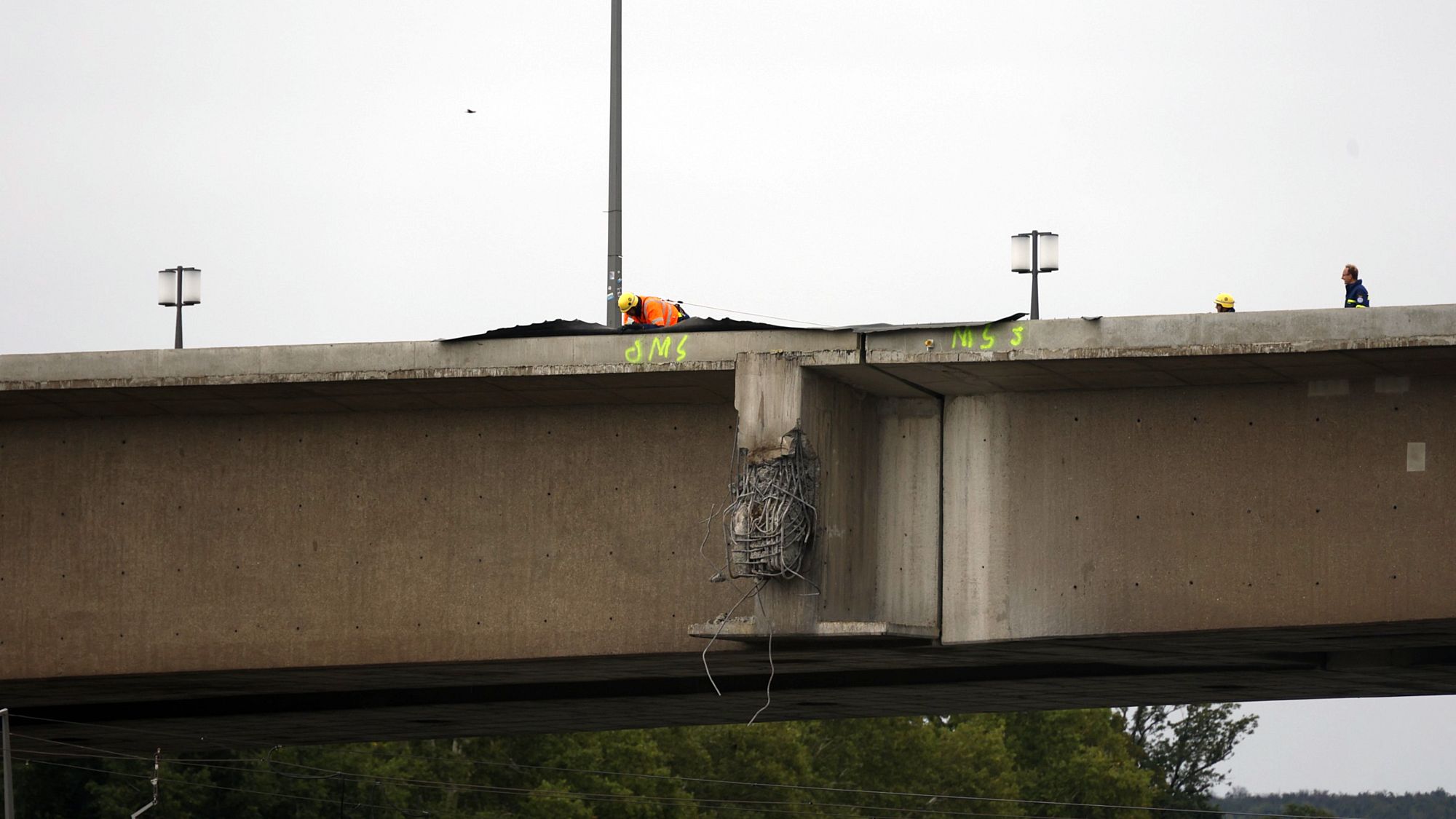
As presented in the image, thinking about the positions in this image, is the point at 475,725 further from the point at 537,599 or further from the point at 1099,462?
the point at 1099,462

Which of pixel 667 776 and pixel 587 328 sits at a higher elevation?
pixel 587 328

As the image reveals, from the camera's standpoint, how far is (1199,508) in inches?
621

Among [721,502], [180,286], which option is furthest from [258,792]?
[721,502]

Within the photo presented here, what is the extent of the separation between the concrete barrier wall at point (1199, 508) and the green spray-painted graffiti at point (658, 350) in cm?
233

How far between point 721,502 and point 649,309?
14.8ft

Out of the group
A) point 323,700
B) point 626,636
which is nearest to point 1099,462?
point 626,636

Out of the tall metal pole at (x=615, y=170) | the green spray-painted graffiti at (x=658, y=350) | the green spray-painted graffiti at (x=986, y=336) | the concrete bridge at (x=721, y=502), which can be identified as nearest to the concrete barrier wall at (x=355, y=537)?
the concrete bridge at (x=721, y=502)

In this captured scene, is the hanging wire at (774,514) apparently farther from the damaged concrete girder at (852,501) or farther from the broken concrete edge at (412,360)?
the broken concrete edge at (412,360)

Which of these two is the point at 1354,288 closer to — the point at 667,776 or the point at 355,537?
the point at 355,537

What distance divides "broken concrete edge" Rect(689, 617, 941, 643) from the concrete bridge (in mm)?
36

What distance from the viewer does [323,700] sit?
923 inches

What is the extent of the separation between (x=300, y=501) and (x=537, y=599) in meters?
2.49

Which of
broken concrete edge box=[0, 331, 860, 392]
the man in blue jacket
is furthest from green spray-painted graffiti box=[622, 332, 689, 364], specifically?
the man in blue jacket

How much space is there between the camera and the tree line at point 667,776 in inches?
2259
